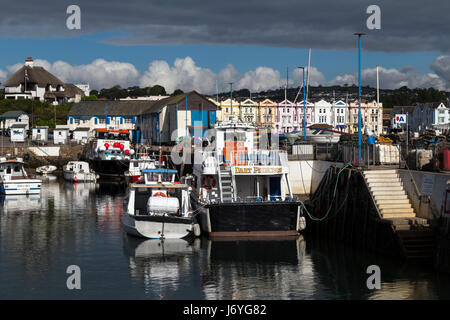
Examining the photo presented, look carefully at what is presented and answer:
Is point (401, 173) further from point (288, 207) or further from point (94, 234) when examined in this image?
point (94, 234)

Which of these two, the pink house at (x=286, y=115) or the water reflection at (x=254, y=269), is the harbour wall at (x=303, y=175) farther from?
the pink house at (x=286, y=115)

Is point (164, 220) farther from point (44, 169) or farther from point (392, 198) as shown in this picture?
point (44, 169)

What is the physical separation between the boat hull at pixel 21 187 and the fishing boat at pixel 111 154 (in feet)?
65.3

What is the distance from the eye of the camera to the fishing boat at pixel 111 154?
75850 mm

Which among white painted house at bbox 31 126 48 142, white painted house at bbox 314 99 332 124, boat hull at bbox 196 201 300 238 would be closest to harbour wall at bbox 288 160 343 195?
boat hull at bbox 196 201 300 238

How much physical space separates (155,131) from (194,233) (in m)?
68.9

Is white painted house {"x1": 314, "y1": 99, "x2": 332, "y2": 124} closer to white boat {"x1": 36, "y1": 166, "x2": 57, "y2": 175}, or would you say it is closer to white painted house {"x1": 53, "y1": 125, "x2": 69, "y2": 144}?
white painted house {"x1": 53, "y1": 125, "x2": 69, "y2": 144}

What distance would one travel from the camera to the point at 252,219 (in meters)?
32.9

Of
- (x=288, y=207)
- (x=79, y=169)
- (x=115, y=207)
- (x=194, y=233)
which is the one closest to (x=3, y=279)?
(x=194, y=233)

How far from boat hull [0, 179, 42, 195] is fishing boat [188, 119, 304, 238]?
842 inches

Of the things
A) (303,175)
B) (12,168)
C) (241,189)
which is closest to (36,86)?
(12,168)

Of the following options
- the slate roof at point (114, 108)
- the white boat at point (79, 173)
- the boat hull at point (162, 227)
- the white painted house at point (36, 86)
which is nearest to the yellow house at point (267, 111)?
the slate roof at point (114, 108)

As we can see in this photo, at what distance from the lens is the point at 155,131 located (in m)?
102

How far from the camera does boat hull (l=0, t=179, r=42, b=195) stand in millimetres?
55625
